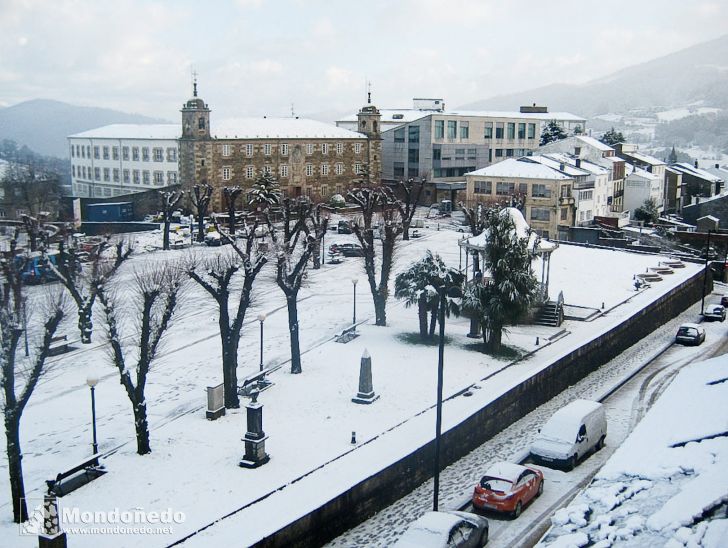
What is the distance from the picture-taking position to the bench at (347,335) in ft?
103

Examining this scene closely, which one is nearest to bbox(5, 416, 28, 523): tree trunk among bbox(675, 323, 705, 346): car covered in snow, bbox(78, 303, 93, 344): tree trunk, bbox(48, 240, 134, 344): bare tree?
A: bbox(48, 240, 134, 344): bare tree

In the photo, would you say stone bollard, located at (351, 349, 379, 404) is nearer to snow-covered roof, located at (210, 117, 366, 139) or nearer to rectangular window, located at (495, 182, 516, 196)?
rectangular window, located at (495, 182, 516, 196)

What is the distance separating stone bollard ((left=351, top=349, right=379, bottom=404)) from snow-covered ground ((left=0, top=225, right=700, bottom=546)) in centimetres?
34

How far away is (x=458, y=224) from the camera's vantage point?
67.3 m

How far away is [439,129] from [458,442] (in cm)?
6460

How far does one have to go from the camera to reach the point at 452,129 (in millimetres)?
85438

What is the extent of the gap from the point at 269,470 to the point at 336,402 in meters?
5.44

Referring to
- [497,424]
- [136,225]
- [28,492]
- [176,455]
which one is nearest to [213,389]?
[176,455]

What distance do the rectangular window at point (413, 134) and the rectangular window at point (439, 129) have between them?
2119 mm

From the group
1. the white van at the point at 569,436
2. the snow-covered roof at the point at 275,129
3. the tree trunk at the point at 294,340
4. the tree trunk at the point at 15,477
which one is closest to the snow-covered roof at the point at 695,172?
the snow-covered roof at the point at 275,129

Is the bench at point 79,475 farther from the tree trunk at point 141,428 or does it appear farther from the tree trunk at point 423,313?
the tree trunk at point 423,313

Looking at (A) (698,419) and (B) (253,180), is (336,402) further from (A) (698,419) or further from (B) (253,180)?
(B) (253,180)

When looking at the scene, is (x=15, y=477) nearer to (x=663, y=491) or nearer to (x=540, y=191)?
(x=663, y=491)

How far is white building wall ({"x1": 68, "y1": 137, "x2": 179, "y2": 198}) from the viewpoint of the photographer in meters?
74.4
